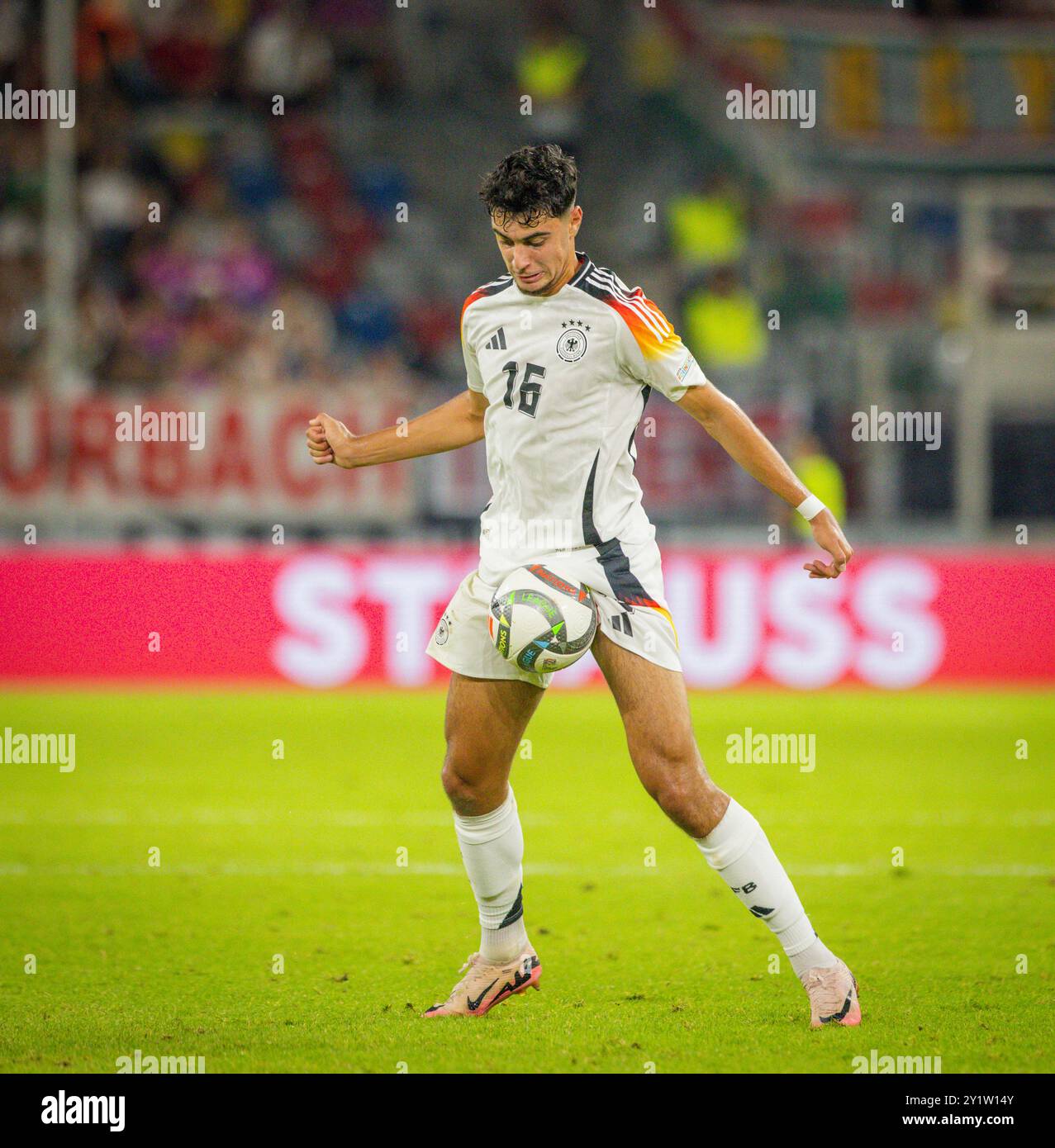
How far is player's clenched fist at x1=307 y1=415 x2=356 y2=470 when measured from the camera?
4.94 metres

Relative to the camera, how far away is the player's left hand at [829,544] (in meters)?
4.46

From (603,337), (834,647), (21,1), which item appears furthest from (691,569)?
(21,1)

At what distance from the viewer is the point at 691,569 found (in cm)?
1206

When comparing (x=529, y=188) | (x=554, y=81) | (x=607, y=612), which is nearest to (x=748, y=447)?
(x=607, y=612)

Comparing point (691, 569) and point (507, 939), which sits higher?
point (691, 569)

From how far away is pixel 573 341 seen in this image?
14.8ft

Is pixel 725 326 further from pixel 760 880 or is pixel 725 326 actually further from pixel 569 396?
pixel 760 880

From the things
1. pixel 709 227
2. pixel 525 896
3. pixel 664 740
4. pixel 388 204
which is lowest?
pixel 525 896

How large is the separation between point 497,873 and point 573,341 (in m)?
1.54

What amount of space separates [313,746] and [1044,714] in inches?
193

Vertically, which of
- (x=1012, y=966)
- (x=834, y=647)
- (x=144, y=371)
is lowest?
(x=1012, y=966)

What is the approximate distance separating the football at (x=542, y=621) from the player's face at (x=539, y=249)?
774 mm

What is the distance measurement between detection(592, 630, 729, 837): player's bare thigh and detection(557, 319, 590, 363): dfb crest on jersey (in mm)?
754

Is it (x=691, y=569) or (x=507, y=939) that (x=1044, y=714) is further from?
(x=507, y=939)
